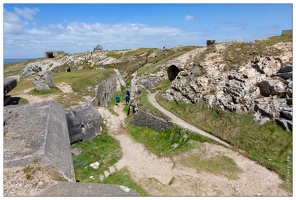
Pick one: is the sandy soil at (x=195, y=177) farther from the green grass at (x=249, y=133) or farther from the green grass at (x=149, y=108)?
the green grass at (x=149, y=108)

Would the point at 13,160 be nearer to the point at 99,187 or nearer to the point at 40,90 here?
the point at 99,187

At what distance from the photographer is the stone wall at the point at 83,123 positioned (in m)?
21.9

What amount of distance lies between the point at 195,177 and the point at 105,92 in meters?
26.5

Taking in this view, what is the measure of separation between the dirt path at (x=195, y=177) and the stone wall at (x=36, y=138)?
15.6 feet

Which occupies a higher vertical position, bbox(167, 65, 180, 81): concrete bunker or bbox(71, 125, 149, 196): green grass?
bbox(167, 65, 180, 81): concrete bunker

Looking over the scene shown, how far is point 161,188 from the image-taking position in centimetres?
1326

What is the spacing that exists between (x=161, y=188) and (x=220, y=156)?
5.49m

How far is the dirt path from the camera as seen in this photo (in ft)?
42.7

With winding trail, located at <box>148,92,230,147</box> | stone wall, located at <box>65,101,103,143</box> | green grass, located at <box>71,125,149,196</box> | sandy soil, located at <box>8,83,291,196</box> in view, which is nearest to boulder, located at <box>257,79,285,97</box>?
winding trail, located at <box>148,92,230,147</box>

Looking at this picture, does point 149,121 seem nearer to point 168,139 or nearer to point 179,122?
point 179,122

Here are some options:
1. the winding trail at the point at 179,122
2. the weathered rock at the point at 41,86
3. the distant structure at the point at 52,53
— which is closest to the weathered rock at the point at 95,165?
the winding trail at the point at 179,122

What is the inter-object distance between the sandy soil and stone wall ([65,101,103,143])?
4900mm

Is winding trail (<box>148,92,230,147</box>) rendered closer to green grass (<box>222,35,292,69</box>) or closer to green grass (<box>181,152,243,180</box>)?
green grass (<box>181,152,243,180</box>)

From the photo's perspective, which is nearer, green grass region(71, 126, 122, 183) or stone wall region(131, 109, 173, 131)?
green grass region(71, 126, 122, 183)
